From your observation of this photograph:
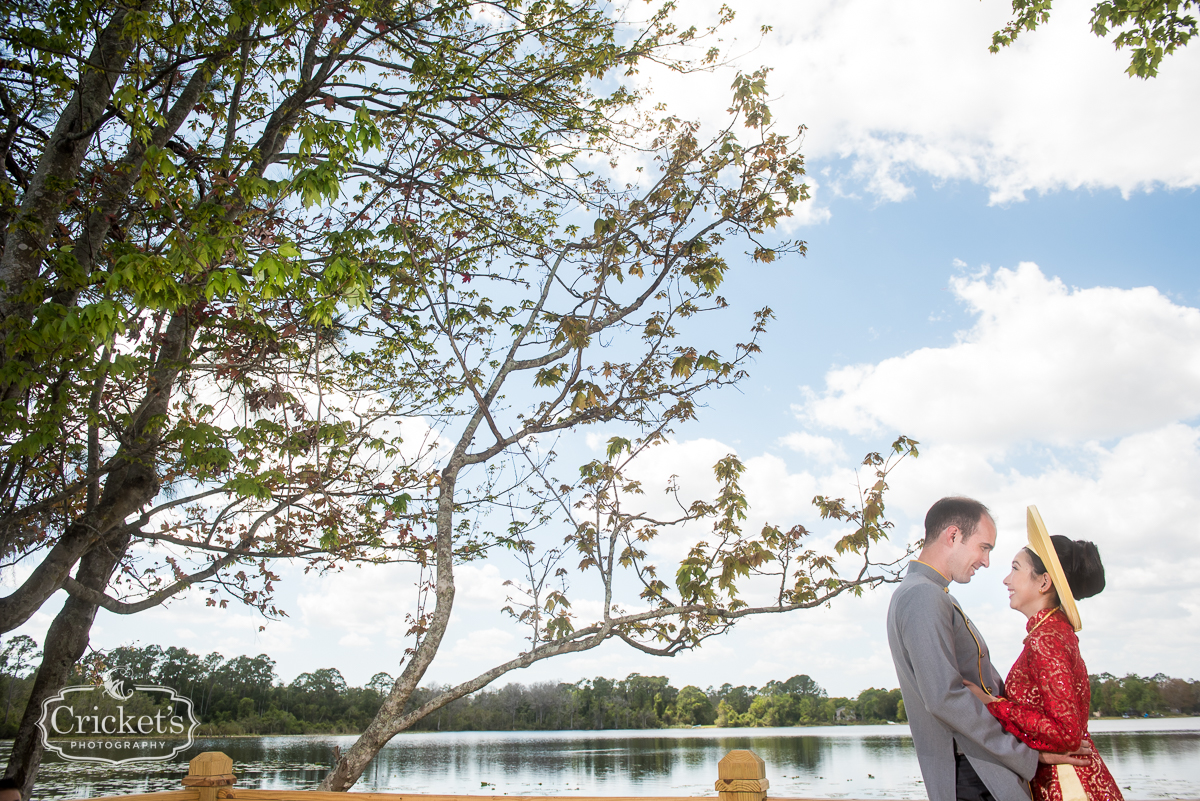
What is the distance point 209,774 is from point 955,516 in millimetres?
3084

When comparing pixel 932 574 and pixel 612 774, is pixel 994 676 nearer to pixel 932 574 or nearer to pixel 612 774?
pixel 932 574

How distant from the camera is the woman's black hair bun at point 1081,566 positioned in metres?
1.87

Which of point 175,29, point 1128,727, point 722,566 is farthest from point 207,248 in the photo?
point 1128,727

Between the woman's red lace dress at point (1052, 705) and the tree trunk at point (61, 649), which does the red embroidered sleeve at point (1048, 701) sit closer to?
the woman's red lace dress at point (1052, 705)

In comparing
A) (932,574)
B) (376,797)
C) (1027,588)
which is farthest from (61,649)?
(1027,588)

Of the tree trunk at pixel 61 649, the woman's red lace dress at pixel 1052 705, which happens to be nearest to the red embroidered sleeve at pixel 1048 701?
the woman's red lace dress at pixel 1052 705

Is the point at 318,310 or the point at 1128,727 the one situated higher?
the point at 318,310

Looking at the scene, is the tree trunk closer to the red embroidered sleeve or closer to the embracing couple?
the embracing couple

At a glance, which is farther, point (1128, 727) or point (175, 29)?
point (1128, 727)

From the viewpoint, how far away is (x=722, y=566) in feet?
15.1

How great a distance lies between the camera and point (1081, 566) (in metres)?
1.88

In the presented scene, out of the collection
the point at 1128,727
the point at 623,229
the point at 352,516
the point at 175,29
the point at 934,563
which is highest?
the point at 175,29

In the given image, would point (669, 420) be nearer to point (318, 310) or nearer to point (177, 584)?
point (318, 310)

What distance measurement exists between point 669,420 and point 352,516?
2.91 metres
